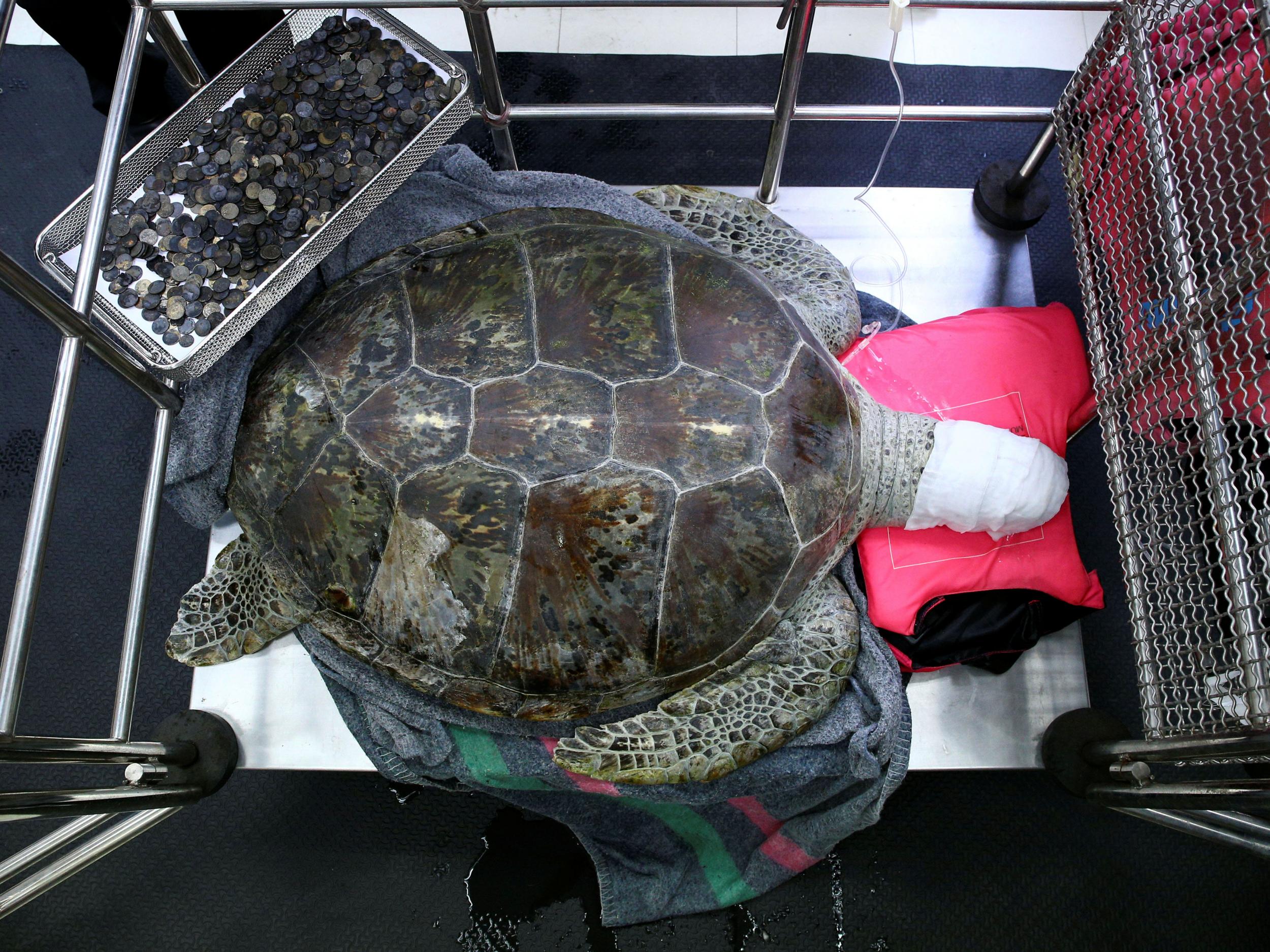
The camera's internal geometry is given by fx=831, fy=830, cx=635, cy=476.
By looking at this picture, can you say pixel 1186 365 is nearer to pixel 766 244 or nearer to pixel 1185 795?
pixel 1185 795

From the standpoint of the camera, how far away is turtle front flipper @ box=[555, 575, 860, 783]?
4.72 ft

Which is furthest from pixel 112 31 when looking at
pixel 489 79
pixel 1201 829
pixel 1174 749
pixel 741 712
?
pixel 1201 829

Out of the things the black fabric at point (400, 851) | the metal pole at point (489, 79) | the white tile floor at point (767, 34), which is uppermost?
the white tile floor at point (767, 34)

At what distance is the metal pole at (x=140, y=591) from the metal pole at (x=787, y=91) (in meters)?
1.31

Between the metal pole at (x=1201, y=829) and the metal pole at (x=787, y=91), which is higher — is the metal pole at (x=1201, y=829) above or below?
below

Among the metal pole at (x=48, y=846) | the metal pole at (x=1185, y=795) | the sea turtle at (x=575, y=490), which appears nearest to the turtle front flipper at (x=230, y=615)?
the sea turtle at (x=575, y=490)

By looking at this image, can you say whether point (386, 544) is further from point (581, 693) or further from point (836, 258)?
point (836, 258)

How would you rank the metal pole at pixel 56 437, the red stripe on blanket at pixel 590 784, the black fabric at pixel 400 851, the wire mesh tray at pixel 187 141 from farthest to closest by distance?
the black fabric at pixel 400 851, the red stripe on blanket at pixel 590 784, the wire mesh tray at pixel 187 141, the metal pole at pixel 56 437

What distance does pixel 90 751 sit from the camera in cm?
115

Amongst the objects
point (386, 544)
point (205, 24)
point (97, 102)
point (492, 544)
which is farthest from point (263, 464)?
point (97, 102)

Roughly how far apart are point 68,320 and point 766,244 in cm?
136

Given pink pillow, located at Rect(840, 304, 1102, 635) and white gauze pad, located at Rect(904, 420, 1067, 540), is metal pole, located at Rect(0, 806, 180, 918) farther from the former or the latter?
white gauze pad, located at Rect(904, 420, 1067, 540)

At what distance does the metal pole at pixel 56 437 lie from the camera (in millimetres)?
1003

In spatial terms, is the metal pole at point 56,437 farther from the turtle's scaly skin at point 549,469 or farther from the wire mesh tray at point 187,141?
the turtle's scaly skin at point 549,469
